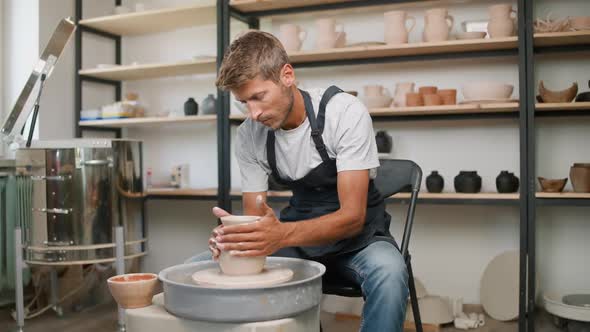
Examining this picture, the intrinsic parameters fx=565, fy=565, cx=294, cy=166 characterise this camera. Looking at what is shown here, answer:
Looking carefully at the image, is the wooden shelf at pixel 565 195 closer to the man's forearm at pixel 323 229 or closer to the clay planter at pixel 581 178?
the clay planter at pixel 581 178

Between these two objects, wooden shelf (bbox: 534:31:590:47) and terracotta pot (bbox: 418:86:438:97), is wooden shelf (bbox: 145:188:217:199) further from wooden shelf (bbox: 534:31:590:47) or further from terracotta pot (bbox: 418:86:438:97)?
wooden shelf (bbox: 534:31:590:47)

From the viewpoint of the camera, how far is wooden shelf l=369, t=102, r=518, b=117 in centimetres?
285

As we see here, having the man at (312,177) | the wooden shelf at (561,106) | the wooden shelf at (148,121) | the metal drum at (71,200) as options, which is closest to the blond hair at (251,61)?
the man at (312,177)

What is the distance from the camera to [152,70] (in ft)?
12.3

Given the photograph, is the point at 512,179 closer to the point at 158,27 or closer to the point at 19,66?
the point at 158,27

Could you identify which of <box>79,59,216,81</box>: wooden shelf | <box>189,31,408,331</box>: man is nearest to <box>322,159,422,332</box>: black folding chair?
<box>189,31,408,331</box>: man

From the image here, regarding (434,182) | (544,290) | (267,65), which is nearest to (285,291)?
(267,65)

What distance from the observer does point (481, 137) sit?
10.5 ft

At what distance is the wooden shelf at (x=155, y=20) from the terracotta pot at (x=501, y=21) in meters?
1.62

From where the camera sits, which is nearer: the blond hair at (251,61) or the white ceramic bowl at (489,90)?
the blond hair at (251,61)

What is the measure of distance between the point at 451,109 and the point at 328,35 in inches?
31.6

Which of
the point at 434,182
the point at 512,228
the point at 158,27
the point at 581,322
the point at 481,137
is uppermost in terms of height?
the point at 158,27

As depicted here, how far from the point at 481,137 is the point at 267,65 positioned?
1963mm

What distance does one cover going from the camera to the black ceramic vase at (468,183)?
115 inches
